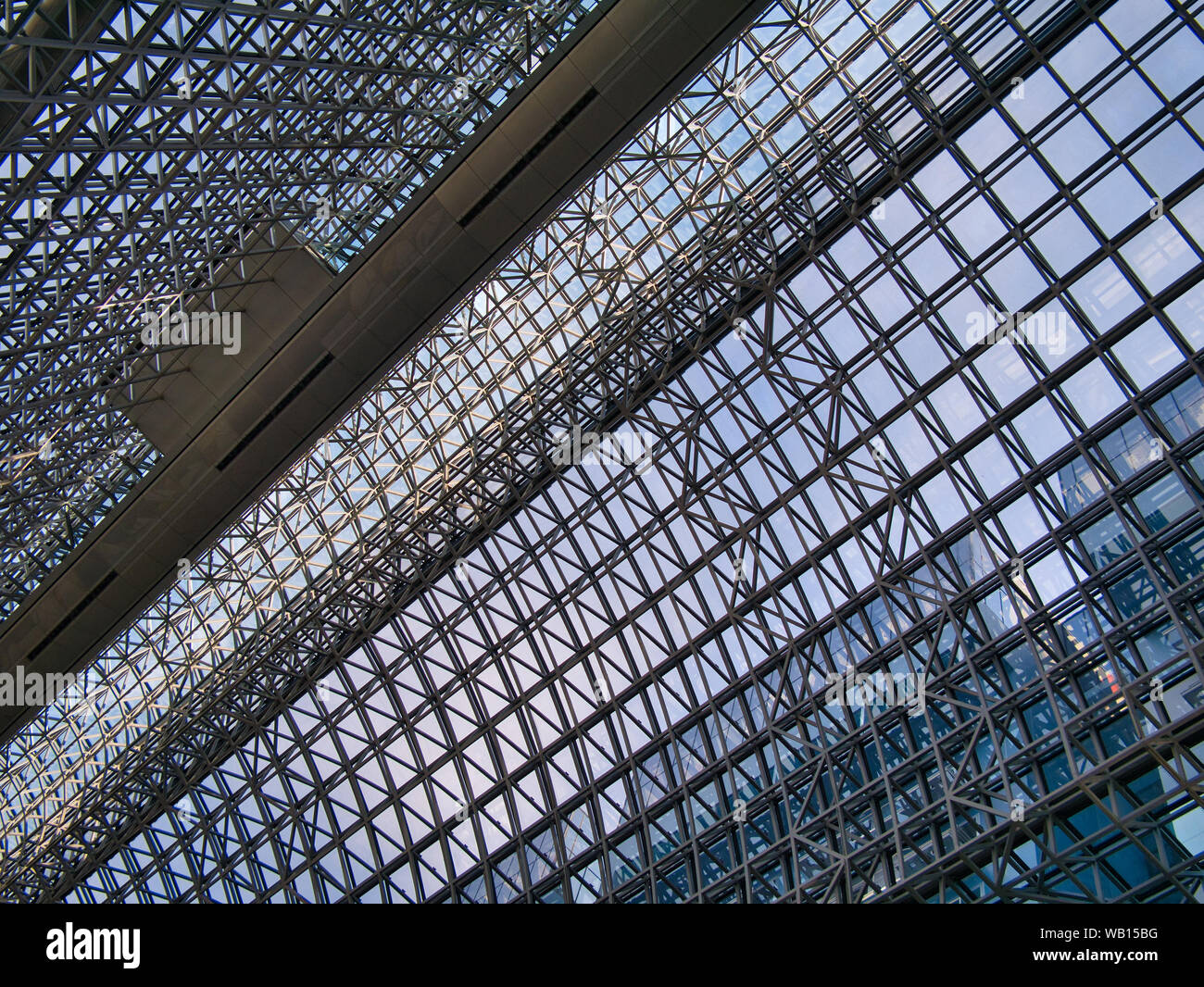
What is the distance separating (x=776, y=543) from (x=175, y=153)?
1716cm

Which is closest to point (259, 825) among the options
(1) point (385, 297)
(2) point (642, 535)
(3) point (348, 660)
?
(3) point (348, 660)

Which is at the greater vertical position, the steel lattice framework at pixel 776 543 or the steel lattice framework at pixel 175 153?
the steel lattice framework at pixel 175 153

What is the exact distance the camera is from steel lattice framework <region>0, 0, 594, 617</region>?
710 inches

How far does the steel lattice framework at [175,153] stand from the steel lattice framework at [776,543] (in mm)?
4362

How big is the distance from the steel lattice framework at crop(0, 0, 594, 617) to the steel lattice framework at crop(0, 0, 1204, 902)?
4362 mm

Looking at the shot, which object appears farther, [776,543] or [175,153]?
[776,543]

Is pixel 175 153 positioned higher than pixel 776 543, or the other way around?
pixel 175 153

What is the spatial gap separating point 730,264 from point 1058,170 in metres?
7.94

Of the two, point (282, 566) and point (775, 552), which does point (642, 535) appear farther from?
point (282, 566)

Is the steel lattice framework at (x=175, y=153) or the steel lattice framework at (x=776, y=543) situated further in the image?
the steel lattice framework at (x=776, y=543)

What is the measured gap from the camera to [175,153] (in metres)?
21.8

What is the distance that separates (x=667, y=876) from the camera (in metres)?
26.5

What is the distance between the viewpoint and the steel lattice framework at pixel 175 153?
18031mm
